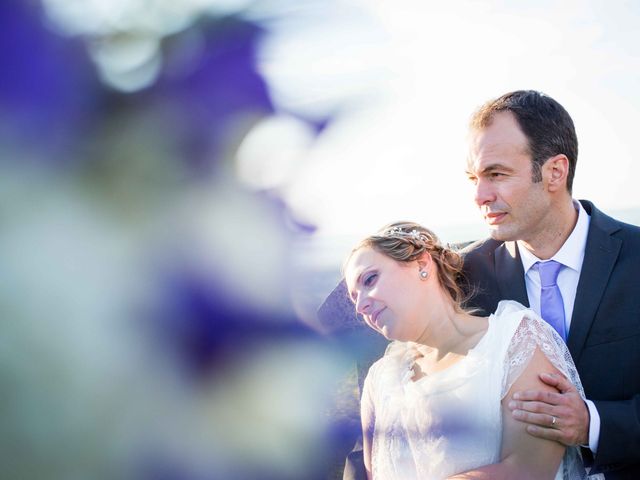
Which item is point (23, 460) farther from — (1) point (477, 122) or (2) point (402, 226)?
(1) point (477, 122)

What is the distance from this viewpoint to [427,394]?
261 cm

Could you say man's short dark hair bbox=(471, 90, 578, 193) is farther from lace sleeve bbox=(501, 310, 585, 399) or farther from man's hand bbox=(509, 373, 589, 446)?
man's hand bbox=(509, 373, 589, 446)

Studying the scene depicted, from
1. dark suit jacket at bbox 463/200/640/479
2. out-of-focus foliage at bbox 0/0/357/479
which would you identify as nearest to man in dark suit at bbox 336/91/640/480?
dark suit jacket at bbox 463/200/640/479

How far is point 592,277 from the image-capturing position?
2.89m

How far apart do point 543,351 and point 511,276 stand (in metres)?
0.66

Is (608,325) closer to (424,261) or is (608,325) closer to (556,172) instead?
(556,172)

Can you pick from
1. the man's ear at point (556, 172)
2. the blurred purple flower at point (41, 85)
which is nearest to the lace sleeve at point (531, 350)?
the man's ear at point (556, 172)

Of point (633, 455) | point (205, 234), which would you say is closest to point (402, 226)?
point (633, 455)

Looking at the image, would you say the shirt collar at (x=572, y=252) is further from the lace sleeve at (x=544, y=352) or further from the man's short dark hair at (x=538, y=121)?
the lace sleeve at (x=544, y=352)

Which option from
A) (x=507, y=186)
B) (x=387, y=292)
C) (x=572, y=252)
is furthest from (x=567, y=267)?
(x=387, y=292)


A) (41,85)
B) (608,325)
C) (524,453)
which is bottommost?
(524,453)

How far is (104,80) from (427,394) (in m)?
2.15

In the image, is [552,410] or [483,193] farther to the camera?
[483,193]

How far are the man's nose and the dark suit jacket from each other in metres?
0.31
